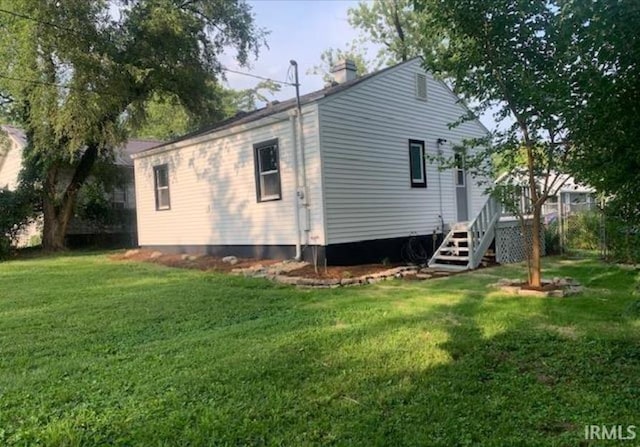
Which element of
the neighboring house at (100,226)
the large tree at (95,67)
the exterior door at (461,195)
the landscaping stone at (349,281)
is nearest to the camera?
the landscaping stone at (349,281)

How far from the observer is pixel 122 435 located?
2.75m

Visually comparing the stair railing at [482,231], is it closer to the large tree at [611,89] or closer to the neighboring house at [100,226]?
the large tree at [611,89]

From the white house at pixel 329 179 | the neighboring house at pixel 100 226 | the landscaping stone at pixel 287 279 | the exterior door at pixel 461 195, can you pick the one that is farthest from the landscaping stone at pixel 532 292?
the neighboring house at pixel 100 226

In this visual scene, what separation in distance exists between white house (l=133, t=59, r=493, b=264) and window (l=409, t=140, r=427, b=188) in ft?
0.08

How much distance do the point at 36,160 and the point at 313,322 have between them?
16022 millimetres

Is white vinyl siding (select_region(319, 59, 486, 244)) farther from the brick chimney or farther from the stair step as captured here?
the brick chimney

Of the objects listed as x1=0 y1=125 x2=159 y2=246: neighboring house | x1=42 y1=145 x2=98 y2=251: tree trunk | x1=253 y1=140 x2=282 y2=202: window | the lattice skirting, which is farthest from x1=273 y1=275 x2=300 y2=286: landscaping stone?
x1=0 y1=125 x2=159 y2=246: neighboring house

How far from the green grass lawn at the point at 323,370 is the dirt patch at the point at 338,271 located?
171cm

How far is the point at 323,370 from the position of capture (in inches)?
145

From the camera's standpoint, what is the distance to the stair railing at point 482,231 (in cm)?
963

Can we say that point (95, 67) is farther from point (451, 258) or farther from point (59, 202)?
point (451, 258)

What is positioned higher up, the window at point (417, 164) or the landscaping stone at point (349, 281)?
the window at point (417, 164)

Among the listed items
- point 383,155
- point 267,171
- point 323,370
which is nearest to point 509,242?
point 383,155

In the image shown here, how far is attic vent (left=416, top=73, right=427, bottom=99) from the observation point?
A: 40.2 ft
